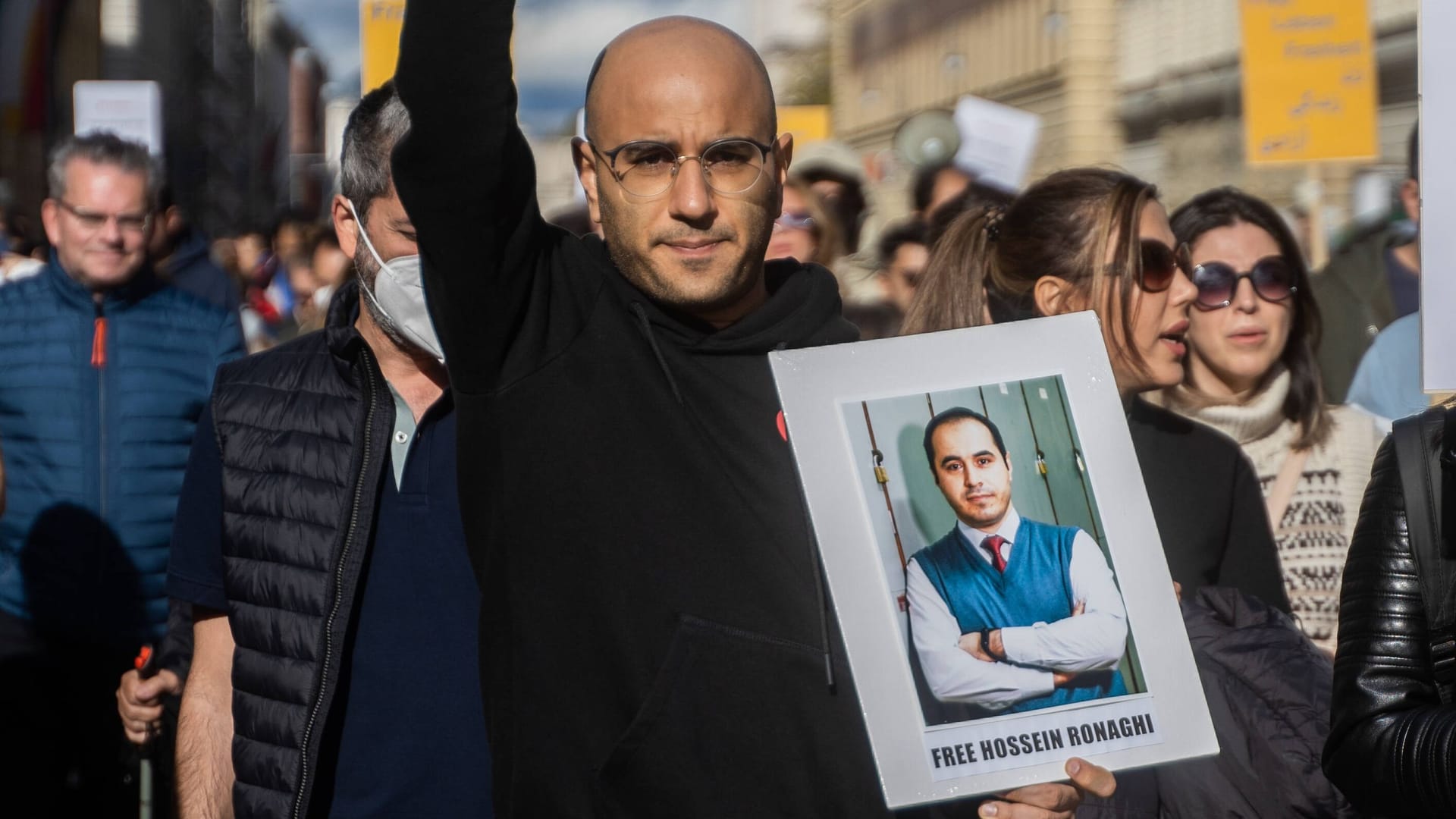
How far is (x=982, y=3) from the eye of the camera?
121ft

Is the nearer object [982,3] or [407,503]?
[407,503]

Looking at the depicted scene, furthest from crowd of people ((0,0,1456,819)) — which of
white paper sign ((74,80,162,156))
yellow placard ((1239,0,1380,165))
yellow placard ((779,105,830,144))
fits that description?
yellow placard ((779,105,830,144))

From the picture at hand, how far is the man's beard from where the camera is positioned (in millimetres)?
3049

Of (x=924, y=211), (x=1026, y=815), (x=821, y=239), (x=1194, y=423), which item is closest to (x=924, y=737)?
(x=1026, y=815)

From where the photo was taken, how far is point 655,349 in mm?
2244

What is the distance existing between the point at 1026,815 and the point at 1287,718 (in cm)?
119

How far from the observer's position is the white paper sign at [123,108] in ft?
31.2

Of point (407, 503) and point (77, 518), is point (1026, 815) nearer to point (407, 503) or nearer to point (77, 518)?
point (407, 503)

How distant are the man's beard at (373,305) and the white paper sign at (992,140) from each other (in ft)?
18.6

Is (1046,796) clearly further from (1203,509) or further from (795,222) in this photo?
(795,222)

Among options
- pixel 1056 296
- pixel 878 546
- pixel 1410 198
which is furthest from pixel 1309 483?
pixel 878 546

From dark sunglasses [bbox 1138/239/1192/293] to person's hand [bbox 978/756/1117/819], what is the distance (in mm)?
1468

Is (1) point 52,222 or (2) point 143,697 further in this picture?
(1) point 52,222

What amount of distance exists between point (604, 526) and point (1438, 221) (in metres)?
1.12
